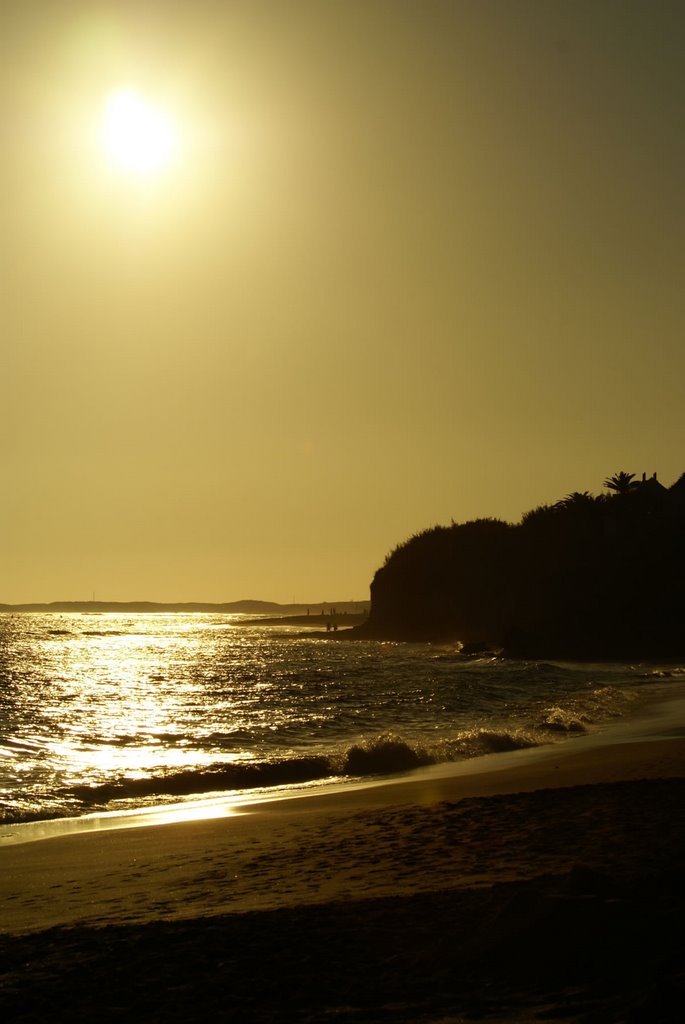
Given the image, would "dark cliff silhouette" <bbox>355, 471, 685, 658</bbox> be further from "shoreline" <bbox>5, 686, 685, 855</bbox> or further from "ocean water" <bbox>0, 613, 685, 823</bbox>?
"shoreline" <bbox>5, 686, 685, 855</bbox>

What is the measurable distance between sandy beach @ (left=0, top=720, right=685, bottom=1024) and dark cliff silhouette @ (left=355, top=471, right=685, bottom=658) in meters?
53.9

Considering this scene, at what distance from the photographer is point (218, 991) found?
600 cm

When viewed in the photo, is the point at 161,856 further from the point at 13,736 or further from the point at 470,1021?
the point at 13,736

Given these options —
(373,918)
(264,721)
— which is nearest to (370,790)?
(373,918)

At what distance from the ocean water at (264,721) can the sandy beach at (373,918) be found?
6.05 metres

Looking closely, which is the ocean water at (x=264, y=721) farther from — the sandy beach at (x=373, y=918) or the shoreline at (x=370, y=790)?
the sandy beach at (x=373, y=918)

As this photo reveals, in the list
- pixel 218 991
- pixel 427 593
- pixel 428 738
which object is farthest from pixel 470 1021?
pixel 427 593

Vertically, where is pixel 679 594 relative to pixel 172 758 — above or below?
above

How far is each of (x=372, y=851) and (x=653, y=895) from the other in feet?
11.9

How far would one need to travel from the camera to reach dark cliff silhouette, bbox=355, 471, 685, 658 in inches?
2613

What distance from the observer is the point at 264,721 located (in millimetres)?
27641

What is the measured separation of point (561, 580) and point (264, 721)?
164 ft

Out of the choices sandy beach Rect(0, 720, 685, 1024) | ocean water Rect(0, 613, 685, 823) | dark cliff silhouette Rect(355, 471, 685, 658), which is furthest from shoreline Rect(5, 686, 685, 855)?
dark cliff silhouette Rect(355, 471, 685, 658)

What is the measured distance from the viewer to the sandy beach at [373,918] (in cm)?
562
